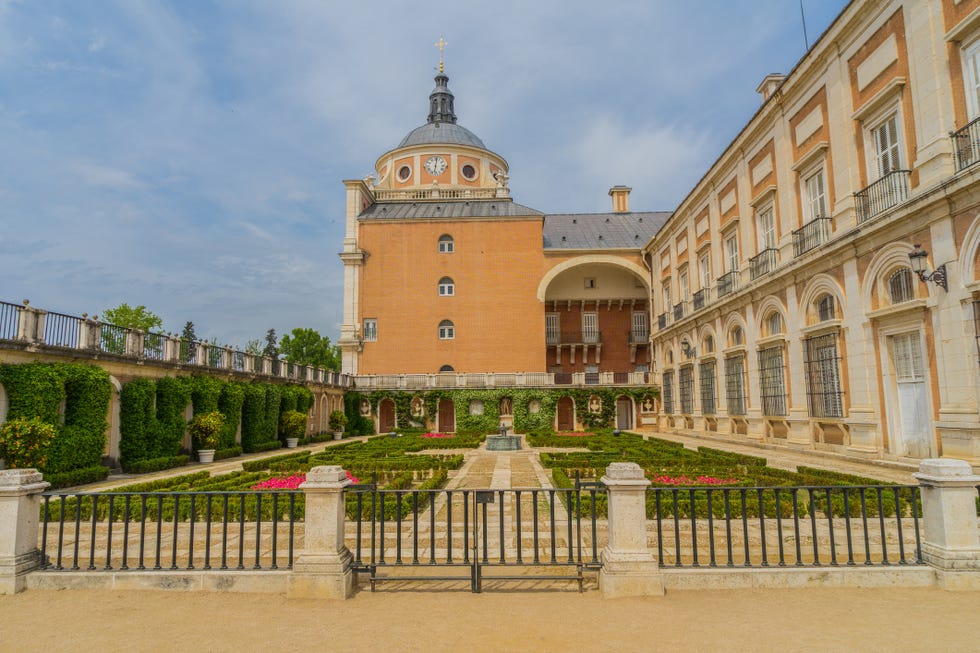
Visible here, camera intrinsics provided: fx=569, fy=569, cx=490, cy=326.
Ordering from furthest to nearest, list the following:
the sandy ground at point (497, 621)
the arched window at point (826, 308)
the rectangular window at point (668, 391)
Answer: the rectangular window at point (668, 391), the arched window at point (826, 308), the sandy ground at point (497, 621)

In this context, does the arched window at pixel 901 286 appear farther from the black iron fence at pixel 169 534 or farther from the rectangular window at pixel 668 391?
the rectangular window at pixel 668 391

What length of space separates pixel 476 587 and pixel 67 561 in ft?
16.5

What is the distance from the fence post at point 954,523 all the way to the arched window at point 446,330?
33736 millimetres

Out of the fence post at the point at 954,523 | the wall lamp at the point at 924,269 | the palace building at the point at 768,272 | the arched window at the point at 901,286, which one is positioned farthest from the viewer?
the arched window at the point at 901,286

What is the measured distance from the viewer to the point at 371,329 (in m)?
38.4

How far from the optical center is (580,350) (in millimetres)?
41594

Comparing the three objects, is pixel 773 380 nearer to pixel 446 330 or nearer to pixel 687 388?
pixel 687 388

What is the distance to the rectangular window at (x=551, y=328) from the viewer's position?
135 feet

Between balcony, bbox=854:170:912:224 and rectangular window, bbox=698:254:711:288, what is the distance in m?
12.1

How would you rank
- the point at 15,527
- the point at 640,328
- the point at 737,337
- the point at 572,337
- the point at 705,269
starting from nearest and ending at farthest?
the point at 15,527, the point at 737,337, the point at 705,269, the point at 640,328, the point at 572,337

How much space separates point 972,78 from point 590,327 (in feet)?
101

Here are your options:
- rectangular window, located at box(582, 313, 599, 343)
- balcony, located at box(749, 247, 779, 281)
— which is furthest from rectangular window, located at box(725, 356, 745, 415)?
rectangular window, located at box(582, 313, 599, 343)

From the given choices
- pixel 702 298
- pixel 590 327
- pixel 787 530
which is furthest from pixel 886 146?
pixel 590 327

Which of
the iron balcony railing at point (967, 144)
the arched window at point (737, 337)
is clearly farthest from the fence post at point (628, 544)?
the arched window at point (737, 337)
